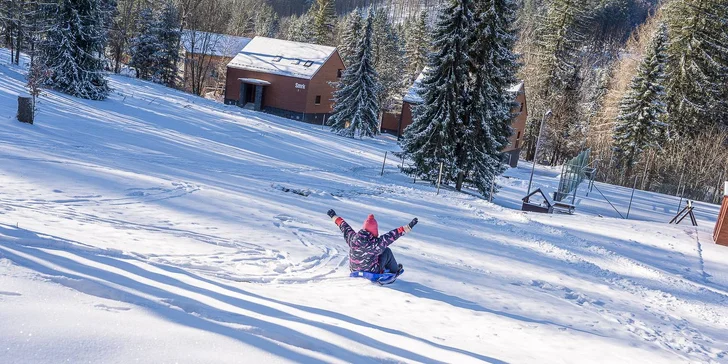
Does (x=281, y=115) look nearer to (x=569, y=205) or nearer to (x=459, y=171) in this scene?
(x=459, y=171)

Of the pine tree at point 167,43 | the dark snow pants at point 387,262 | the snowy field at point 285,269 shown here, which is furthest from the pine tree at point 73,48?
the dark snow pants at point 387,262

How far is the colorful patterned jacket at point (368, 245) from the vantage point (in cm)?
784

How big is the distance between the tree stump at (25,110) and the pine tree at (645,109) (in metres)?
34.6

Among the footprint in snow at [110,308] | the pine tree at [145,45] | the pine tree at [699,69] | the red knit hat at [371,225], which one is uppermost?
the pine tree at [699,69]

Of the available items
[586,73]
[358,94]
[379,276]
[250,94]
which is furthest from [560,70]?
[379,276]

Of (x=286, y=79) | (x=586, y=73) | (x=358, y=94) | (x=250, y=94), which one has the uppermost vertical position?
(x=586, y=73)

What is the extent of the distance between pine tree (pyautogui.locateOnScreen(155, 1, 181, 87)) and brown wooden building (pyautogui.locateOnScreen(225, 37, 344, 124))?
5181 millimetres

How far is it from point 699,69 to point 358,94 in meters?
24.0

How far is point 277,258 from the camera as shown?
8555 millimetres

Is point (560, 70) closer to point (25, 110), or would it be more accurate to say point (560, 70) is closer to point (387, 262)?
point (25, 110)

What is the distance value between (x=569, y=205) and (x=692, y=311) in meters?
12.3

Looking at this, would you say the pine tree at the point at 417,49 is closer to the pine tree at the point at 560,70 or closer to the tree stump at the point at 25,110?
the pine tree at the point at 560,70

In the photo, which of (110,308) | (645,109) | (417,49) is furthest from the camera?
(417,49)

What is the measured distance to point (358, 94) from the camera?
37.1 metres
